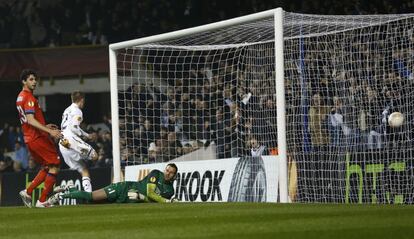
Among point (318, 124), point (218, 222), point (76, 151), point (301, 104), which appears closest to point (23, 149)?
point (76, 151)

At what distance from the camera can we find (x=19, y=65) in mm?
28312

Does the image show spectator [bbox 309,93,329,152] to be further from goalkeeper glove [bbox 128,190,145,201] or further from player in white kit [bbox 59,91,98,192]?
player in white kit [bbox 59,91,98,192]

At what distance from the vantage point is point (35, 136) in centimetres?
1525

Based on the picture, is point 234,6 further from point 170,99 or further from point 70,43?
point 170,99

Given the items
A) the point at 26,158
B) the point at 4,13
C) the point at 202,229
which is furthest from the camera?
the point at 4,13

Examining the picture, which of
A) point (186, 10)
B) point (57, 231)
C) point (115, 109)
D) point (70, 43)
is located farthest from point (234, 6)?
point (57, 231)

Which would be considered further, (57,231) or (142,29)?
(142,29)

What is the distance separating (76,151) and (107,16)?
12.3m

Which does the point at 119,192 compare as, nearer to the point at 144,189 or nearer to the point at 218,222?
the point at 144,189

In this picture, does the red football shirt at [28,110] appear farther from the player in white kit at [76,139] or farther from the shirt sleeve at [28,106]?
the player in white kit at [76,139]

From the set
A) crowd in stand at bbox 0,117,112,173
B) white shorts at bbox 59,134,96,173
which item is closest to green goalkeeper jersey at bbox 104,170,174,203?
white shorts at bbox 59,134,96,173

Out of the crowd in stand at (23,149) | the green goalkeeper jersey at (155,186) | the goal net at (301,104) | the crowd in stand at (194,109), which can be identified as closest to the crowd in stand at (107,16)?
the crowd in stand at (23,149)

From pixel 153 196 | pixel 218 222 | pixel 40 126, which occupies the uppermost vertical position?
pixel 40 126

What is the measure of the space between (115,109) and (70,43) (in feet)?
40.7
